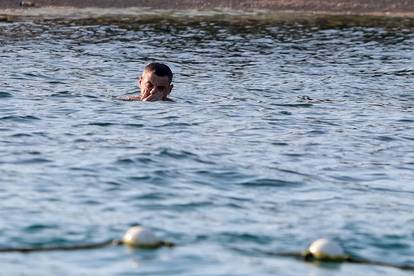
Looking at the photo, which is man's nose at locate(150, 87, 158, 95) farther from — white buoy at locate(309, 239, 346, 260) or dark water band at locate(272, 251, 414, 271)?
white buoy at locate(309, 239, 346, 260)

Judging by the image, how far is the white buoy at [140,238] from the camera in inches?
418

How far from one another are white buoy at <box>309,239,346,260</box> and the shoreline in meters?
30.2

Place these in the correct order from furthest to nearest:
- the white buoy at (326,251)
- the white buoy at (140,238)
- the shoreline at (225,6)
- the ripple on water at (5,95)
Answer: the shoreline at (225,6) < the ripple on water at (5,95) < the white buoy at (140,238) < the white buoy at (326,251)

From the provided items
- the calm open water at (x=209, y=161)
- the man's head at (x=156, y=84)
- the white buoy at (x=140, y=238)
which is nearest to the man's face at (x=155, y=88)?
the man's head at (x=156, y=84)

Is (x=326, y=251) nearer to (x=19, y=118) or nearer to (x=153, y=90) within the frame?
(x=19, y=118)

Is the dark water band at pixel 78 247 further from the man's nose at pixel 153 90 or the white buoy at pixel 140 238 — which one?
the man's nose at pixel 153 90

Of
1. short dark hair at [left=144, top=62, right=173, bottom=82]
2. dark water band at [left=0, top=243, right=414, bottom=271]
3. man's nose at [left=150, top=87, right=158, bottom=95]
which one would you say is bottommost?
man's nose at [left=150, top=87, right=158, bottom=95]

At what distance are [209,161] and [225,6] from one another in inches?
1137

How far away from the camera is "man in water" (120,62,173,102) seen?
2020 centimetres

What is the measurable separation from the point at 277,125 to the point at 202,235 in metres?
6.86

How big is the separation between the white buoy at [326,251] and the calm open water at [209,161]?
0.12m

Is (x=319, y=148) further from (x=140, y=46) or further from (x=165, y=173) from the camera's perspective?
(x=140, y=46)

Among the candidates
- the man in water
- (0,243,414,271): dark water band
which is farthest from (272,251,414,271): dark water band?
the man in water

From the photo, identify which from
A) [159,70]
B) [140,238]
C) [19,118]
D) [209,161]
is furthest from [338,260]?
[159,70]
